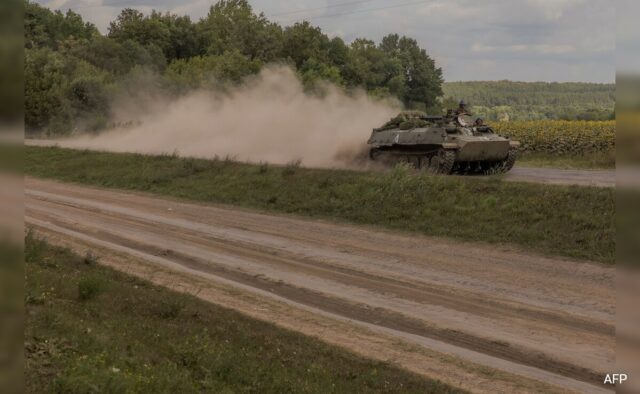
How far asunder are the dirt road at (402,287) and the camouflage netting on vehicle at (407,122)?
24.9 ft

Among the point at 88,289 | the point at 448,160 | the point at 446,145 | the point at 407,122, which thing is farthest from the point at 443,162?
the point at 88,289

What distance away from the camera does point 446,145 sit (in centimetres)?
2530

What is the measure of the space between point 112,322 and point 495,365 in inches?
182

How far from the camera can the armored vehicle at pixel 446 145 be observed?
84.1 feet

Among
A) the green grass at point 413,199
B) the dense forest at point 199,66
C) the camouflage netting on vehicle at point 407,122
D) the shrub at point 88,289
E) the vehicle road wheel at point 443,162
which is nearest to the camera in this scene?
the shrub at point 88,289

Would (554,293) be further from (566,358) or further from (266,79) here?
(266,79)

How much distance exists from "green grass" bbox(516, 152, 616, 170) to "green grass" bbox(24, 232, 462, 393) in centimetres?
2083

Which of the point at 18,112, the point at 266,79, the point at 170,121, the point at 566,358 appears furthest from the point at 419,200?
the point at 170,121

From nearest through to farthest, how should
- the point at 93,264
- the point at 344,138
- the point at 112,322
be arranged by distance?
1. the point at 112,322
2. the point at 93,264
3. the point at 344,138

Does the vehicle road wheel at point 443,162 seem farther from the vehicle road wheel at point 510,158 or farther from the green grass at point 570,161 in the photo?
the green grass at point 570,161

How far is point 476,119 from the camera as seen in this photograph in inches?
1097

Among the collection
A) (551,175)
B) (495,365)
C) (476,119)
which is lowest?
(495,365)

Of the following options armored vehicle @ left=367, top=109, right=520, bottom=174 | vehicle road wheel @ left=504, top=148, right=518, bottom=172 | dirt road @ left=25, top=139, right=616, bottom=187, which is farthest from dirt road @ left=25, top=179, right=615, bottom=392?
vehicle road wheel @ left=504, top=148, right=518, bottom=172

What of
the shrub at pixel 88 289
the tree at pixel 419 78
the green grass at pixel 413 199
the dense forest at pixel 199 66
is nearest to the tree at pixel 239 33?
the dense forest at pixel 199 66
